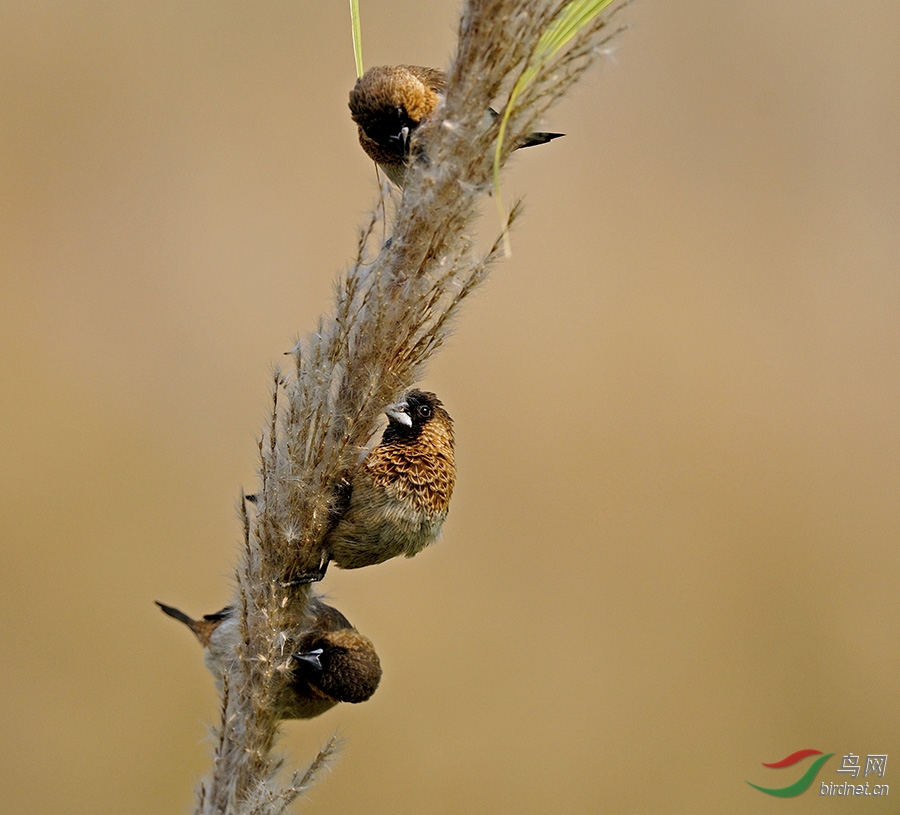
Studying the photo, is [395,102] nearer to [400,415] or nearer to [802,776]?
[400,415]

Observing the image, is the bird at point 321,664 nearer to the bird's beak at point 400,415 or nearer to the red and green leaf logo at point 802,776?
the bird's beak at point 400,415

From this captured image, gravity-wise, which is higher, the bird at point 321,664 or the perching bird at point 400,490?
the perching bird at point 400,490

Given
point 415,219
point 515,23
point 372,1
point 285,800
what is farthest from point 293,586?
point 372,1

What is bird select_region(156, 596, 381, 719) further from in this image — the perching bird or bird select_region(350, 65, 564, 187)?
bird select_region(350, 65, 564, 187)

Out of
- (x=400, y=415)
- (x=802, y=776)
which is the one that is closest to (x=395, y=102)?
(x=400, y=415)

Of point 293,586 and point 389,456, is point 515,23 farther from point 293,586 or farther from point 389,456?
point 293,586

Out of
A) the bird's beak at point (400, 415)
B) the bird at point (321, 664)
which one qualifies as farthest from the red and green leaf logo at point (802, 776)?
the bird's beak at point (400, 415)
